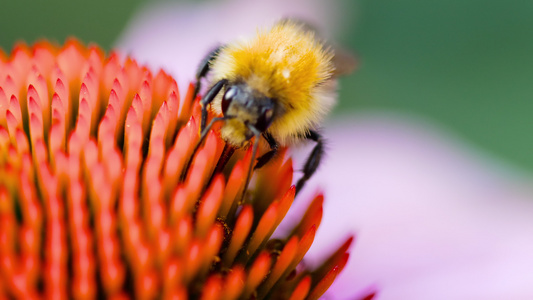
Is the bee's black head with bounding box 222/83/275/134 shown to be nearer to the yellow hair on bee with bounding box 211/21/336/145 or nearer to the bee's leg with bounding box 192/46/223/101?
the yellow hair on bee with bounding box 211/21/336/145

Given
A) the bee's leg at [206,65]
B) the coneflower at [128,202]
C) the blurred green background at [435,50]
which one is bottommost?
the coneflower at [128,202]

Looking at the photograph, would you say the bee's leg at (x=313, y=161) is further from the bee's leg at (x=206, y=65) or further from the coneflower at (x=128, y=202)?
the bee's leg at (x=206, y=65)

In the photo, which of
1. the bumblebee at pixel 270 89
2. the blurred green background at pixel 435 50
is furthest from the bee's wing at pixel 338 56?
the blurred green background at pixel 435 50

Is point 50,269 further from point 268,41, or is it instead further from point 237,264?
point 268,41

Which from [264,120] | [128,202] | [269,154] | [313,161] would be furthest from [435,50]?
[128,202]

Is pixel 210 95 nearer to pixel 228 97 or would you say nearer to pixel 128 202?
pixel 228 97

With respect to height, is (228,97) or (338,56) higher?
(338,56)
